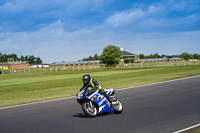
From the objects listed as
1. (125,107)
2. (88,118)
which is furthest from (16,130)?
(125,107)

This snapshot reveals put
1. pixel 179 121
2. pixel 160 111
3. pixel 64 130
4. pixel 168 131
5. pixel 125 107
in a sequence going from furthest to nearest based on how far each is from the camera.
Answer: pixel 125 107, pixel 160 111, pixel 179 121, pixel 64 130, pixel 168 131

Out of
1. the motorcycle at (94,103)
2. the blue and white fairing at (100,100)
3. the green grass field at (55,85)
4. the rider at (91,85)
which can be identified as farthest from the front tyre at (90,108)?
the green grass field at (55,85)

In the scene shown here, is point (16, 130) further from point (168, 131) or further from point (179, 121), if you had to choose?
point (179, 121)

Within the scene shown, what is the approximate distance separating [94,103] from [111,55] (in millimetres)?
97144

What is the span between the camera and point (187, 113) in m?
9.55

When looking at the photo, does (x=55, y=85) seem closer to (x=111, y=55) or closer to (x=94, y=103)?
(x=94, y=103)

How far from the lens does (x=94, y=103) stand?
9.58 m

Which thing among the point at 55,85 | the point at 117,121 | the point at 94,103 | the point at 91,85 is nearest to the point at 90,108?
the point at 94,103

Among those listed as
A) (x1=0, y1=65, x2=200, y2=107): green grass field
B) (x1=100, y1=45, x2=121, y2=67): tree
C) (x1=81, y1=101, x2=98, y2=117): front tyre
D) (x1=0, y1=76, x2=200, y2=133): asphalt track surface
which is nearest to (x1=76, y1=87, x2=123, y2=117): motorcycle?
(x1=81, y1=101, x2=98, y2=117): front tyre

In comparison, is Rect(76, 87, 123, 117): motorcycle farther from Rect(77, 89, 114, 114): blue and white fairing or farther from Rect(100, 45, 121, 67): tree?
Rect(100, 45, 121, 67): tree

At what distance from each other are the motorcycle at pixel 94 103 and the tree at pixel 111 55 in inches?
3797

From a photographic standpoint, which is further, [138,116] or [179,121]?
[138,116]

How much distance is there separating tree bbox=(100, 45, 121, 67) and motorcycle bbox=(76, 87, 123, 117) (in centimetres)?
9643

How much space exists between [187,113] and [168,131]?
267cm
